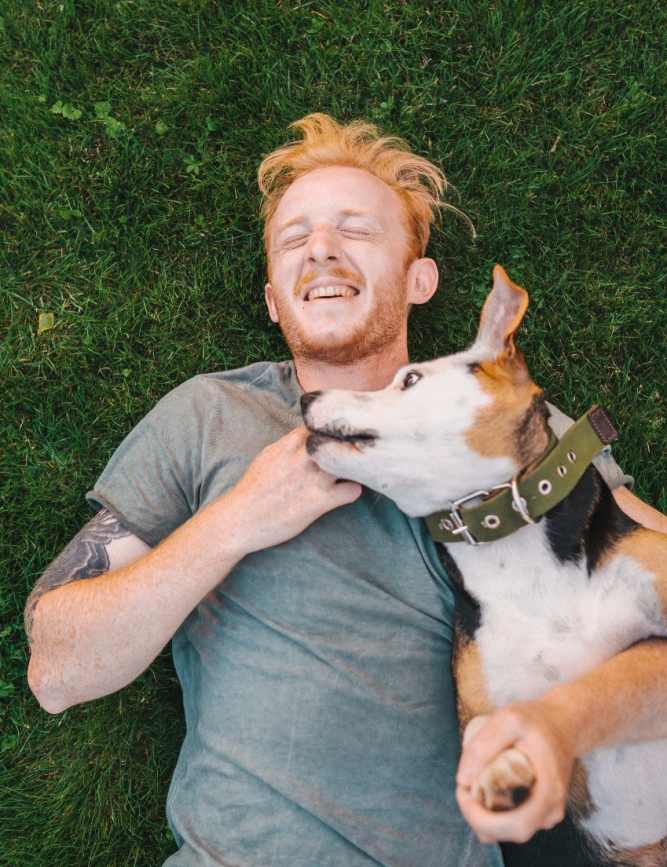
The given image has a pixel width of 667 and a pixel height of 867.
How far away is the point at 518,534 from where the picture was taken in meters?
2.68

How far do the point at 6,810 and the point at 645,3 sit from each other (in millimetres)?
5798

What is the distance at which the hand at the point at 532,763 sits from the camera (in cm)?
203

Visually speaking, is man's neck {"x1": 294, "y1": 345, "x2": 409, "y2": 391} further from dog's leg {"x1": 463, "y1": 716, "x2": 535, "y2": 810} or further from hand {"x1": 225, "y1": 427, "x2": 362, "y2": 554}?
dog's leg {"x1": 463, "y1": 716, "x2": 535, "y2": 810}

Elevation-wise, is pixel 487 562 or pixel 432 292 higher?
pixel 432 292

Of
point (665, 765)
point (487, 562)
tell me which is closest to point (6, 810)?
point (487, 562)

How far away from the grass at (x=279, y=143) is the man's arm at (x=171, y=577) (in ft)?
5.30

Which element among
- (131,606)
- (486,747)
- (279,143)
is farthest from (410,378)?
(279,143)

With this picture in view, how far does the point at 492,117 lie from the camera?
455 centimetres

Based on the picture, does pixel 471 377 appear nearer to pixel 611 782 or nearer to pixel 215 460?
pixel 215 460

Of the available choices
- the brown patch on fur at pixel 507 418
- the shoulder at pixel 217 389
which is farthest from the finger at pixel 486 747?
the shoulder at pixel 217 389

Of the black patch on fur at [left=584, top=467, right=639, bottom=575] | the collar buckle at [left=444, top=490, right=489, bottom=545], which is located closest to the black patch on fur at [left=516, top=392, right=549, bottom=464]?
the collar buckle at [left=444, top=490, right=489, bottom=545]

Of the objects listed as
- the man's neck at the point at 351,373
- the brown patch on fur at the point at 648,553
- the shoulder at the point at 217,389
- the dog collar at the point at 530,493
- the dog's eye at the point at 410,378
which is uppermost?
the dog's eye at the point at 410,378

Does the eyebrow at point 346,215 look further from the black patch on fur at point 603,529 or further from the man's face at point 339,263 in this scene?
the black patch on fur at point 603,529

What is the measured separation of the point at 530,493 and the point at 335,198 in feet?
6.47
